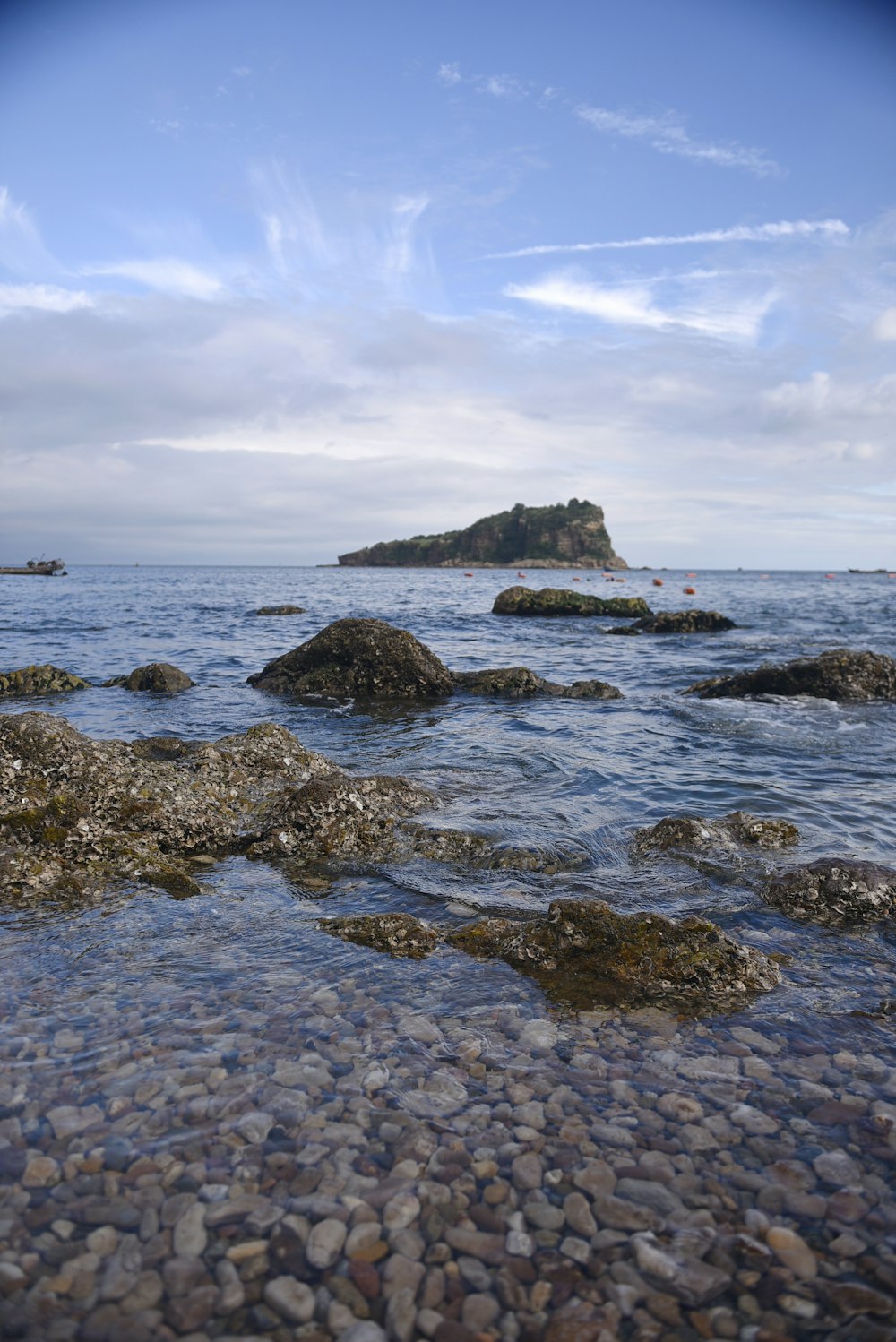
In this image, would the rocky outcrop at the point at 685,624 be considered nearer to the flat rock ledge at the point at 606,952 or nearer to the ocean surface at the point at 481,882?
the ocean surface at the point at 481,882

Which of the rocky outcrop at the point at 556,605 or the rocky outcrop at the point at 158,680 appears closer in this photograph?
the rocky outcrop at the point at 158,680

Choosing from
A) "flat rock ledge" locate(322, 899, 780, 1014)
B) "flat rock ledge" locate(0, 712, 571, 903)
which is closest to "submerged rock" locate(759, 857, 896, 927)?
"flat rock ledge" locate(322, 899, 780, 1014)

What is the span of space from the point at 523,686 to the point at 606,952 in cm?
1250

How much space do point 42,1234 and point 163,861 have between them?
409cm

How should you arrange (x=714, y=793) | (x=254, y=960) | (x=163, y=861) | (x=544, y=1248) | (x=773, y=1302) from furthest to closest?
(x=714, y=793) < (x=163, y=861) < (x=254, y=960) < (x=544, y=1248) < (x=773, y=1302)

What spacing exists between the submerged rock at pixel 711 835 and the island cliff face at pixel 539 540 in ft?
568

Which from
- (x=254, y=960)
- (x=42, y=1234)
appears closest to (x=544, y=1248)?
(x=42, y=1234)

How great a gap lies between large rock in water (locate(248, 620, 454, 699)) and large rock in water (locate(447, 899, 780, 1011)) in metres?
11.4

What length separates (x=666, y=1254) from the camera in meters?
2.83

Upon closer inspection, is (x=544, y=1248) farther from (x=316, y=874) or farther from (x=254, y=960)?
(x=316, y=874)

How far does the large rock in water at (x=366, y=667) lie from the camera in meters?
16.7

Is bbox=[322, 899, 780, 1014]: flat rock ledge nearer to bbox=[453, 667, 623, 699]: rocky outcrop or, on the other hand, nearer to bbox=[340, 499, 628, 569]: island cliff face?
bbox=[453, 667, 623, 699]: rocky outcrop

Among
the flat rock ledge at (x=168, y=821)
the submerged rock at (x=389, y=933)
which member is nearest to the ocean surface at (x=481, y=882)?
the submerged rock at (x=389, y=933)

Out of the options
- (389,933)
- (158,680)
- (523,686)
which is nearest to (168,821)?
(389,933)
